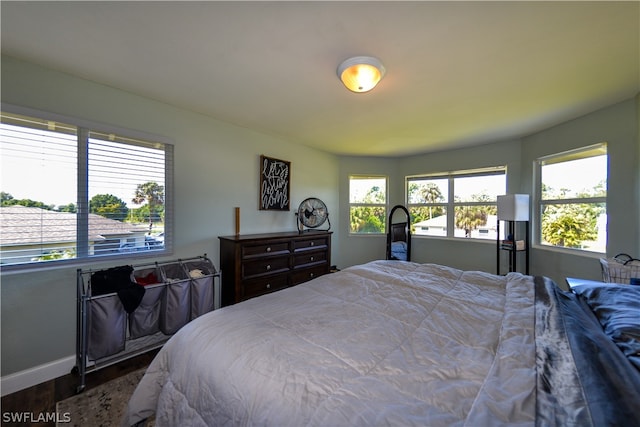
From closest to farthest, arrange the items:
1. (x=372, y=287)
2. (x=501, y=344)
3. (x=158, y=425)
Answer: (x=501, y=344), (x=158, y=425), (x=372, y=287)

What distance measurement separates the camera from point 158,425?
104cm

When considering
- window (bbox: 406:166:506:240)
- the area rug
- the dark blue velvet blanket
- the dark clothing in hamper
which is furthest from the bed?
window (bbox: 406:166:506:240)

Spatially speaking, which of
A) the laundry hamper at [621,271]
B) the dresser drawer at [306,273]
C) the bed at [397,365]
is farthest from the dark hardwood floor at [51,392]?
the laundry hamper at [621,271]

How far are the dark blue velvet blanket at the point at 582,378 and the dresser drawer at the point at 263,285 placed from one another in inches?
92.8

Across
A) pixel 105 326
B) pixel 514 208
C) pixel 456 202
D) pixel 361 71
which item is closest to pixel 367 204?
pixel 456 202

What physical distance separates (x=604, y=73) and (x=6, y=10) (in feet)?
12.9

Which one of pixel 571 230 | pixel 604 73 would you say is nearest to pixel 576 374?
pixel 604 73

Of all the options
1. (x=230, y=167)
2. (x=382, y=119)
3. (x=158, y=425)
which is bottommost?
(x=158, y=425)

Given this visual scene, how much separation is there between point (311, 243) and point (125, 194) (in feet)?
6.87

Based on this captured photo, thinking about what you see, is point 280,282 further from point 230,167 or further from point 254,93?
point 254,93

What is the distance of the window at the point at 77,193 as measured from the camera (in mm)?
1751

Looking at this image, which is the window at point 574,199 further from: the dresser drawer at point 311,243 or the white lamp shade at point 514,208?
the dresser drawer at point 311,243

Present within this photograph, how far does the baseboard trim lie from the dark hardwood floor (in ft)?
0.11

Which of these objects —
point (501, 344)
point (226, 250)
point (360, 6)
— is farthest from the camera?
point (226, 250)
